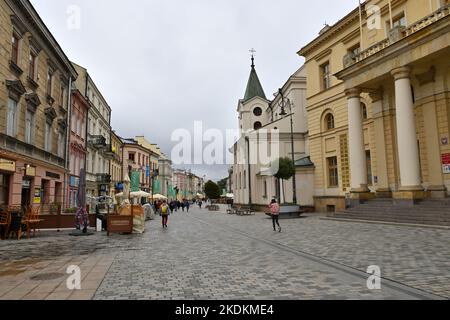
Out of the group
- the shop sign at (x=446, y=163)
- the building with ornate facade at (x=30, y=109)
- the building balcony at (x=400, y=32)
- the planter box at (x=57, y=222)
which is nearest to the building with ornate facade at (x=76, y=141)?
the building with ornate facade at (x=30, y=109)

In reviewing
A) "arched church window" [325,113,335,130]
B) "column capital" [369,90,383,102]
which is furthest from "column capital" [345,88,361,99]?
"arched church window" [325,113,335,130]

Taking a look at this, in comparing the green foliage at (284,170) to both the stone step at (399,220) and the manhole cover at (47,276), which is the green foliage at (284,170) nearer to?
the stone step at (399,220)

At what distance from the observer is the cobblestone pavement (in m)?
5.75

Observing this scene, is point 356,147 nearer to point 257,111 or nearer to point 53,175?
point 53,175

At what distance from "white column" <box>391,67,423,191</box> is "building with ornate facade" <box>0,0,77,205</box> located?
19098mm

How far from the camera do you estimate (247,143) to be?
41.9m

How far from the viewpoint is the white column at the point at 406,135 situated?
17.5m

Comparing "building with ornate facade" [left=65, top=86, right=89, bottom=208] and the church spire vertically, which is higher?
the church spire

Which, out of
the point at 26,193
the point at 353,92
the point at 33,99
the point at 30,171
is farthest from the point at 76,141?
the point at 353,92

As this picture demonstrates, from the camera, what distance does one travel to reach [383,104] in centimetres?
2205

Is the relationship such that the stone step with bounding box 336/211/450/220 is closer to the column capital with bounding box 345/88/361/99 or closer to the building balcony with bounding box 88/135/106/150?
the column capital with bounding box 345/88/361/99

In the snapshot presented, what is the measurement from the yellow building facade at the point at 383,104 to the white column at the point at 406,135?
5cm
